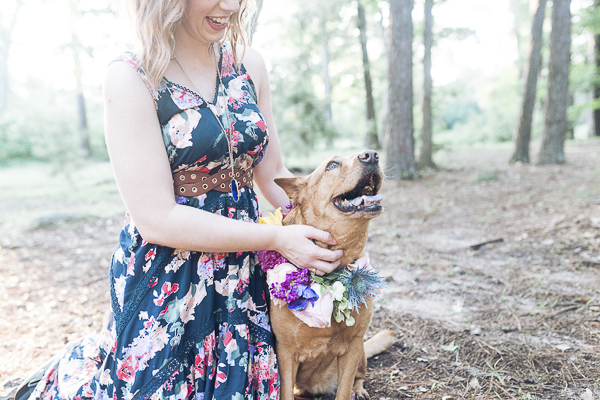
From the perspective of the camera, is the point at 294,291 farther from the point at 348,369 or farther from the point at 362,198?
the point at 348,369

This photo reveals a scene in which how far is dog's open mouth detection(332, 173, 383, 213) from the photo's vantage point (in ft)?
5.92

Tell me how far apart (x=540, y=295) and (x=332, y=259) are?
8.64 ft

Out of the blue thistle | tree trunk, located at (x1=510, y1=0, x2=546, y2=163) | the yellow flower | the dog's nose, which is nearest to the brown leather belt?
the yellow flower

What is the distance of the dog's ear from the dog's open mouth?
25 cm

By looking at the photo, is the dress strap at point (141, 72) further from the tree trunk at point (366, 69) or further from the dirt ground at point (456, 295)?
the tree trunk at point (366, 69)

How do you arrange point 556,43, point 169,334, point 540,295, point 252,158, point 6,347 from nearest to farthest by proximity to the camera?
point 169,334 → point 252,158 → point 6,347 → point 540,295 → point 556,43

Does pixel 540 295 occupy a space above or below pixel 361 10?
below

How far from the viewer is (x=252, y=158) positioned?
6.38 feet

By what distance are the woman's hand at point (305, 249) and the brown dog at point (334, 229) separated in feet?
0.41

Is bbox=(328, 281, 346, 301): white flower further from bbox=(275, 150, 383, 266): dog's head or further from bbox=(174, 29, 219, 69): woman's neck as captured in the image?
bbox=(174, 29, 219, 69): woman's neck

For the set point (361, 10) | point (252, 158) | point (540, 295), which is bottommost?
point (540, 295)

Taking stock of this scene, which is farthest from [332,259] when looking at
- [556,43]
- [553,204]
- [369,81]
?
[369,81]

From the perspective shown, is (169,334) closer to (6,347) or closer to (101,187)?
(6,347)

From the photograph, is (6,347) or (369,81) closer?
(6,347)
